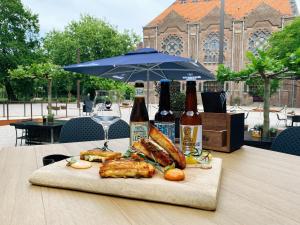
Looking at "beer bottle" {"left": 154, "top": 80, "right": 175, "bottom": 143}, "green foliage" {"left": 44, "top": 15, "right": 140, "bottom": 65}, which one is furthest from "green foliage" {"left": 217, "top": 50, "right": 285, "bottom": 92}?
"green foliage" {"left": 44, "top": 15, "right": 140, "bottom": 65}

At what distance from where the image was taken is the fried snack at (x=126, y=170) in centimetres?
101

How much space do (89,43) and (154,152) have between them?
36.1m

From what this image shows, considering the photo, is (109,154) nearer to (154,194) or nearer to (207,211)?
(154,194)

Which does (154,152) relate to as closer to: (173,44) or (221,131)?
(221,131)

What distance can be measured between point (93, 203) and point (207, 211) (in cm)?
37

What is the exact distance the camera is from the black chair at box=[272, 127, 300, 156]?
2217mm

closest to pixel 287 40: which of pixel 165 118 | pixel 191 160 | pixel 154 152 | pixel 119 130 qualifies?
pixel 119 130

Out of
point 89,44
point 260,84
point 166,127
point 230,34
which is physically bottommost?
point 166,127

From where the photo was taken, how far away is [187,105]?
4.60 feet

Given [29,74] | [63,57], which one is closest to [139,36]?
[63,57]

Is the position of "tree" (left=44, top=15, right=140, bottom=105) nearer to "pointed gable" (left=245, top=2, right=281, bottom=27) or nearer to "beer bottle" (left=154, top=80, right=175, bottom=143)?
"pointed gable" (left=245, top=2, right=281, bottom=27)

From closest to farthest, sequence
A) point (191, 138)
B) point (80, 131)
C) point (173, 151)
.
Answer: point (173, 151) < point (191, 138) < point (80, 131)

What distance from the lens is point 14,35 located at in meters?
32.2

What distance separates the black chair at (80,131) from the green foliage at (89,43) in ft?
109
